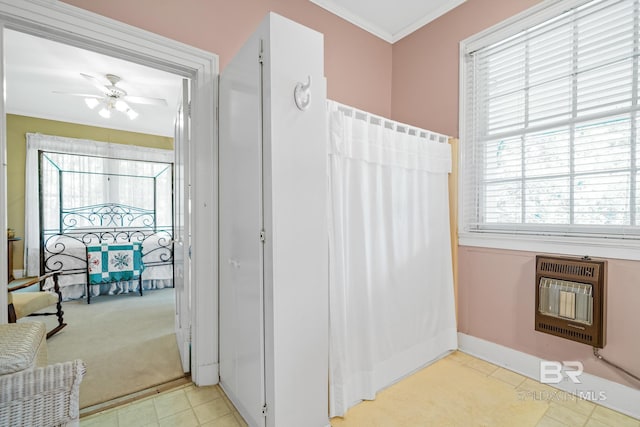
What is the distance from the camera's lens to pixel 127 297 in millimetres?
4203

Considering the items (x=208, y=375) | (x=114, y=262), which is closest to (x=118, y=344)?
(x=208, y=375)

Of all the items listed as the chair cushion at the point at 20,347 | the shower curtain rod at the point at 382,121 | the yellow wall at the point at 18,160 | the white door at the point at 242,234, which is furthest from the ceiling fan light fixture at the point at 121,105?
the chair cushion at the point at 20,347

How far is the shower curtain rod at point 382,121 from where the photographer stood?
5.76ft

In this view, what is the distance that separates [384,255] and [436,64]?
1863mm

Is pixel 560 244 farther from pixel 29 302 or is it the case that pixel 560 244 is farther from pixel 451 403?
pixel 29 302

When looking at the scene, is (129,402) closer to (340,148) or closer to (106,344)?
(106,344)

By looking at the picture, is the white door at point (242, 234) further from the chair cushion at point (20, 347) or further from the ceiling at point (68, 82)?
the ceiling at point (68, 82)

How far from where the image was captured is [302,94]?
143cm

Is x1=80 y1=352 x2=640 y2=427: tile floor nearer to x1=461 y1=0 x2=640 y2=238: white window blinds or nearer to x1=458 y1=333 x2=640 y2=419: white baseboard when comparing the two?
x1=458 y1=333 x2=640 y2=419: white baseboard

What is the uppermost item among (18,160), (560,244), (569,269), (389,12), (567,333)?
(389,12)

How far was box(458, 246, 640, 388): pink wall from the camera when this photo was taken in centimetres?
174

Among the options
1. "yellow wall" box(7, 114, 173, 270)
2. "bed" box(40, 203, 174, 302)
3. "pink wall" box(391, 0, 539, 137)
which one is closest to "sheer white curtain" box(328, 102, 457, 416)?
"pink wall" box(391, 0, 539, 137)

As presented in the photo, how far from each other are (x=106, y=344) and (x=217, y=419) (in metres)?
1.69

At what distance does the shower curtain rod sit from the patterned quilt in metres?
3.72
